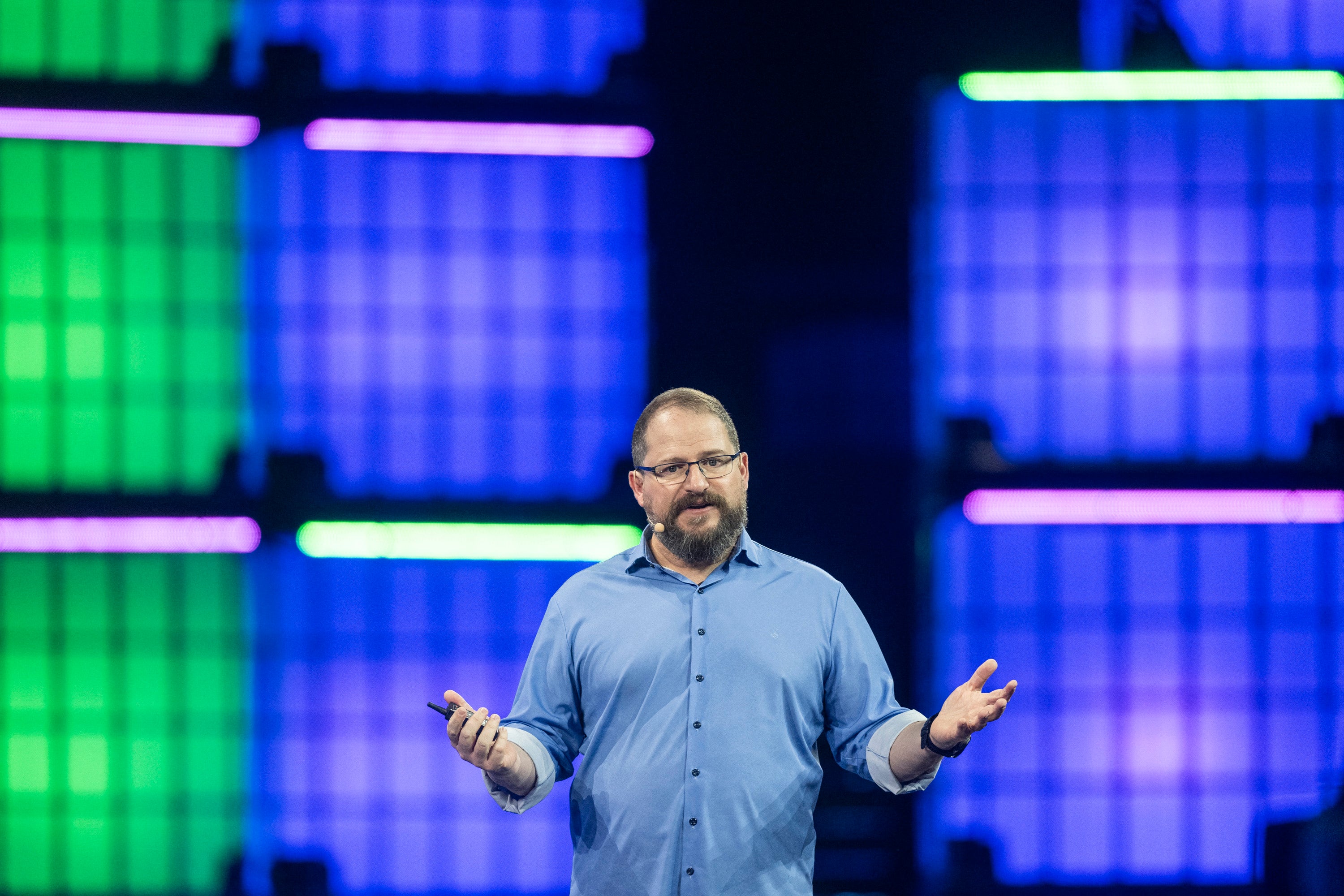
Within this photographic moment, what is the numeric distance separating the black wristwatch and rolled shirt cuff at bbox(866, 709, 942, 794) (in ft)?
0.14

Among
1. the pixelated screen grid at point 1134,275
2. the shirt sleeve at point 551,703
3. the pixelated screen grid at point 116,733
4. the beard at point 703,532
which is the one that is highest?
the pixelated screen grid at point 1134,275

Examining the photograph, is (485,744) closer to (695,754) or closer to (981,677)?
(695,754)

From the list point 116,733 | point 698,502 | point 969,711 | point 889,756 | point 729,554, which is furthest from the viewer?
point 116,733

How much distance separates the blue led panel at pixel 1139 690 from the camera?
3.07m

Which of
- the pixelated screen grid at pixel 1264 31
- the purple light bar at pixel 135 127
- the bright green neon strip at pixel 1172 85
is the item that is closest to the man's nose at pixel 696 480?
the bright green neon strip at pixel 1172 85

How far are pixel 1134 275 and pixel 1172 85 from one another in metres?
0.62

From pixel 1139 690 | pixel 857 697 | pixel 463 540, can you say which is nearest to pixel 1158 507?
pixel 1139 690

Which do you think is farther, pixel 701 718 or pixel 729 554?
pixel 729 554

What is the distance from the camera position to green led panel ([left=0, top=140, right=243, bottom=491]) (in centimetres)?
306

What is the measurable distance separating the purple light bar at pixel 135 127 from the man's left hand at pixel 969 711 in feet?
8.82

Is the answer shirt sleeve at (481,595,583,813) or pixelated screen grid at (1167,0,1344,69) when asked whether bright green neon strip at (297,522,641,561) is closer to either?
shirt sleeve at (481,595,583,813)

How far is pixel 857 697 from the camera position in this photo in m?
2.10

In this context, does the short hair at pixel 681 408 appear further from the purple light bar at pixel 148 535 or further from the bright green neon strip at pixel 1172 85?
the bright green neon strip at pixel 1172 85

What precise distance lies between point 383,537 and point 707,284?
1307mm
